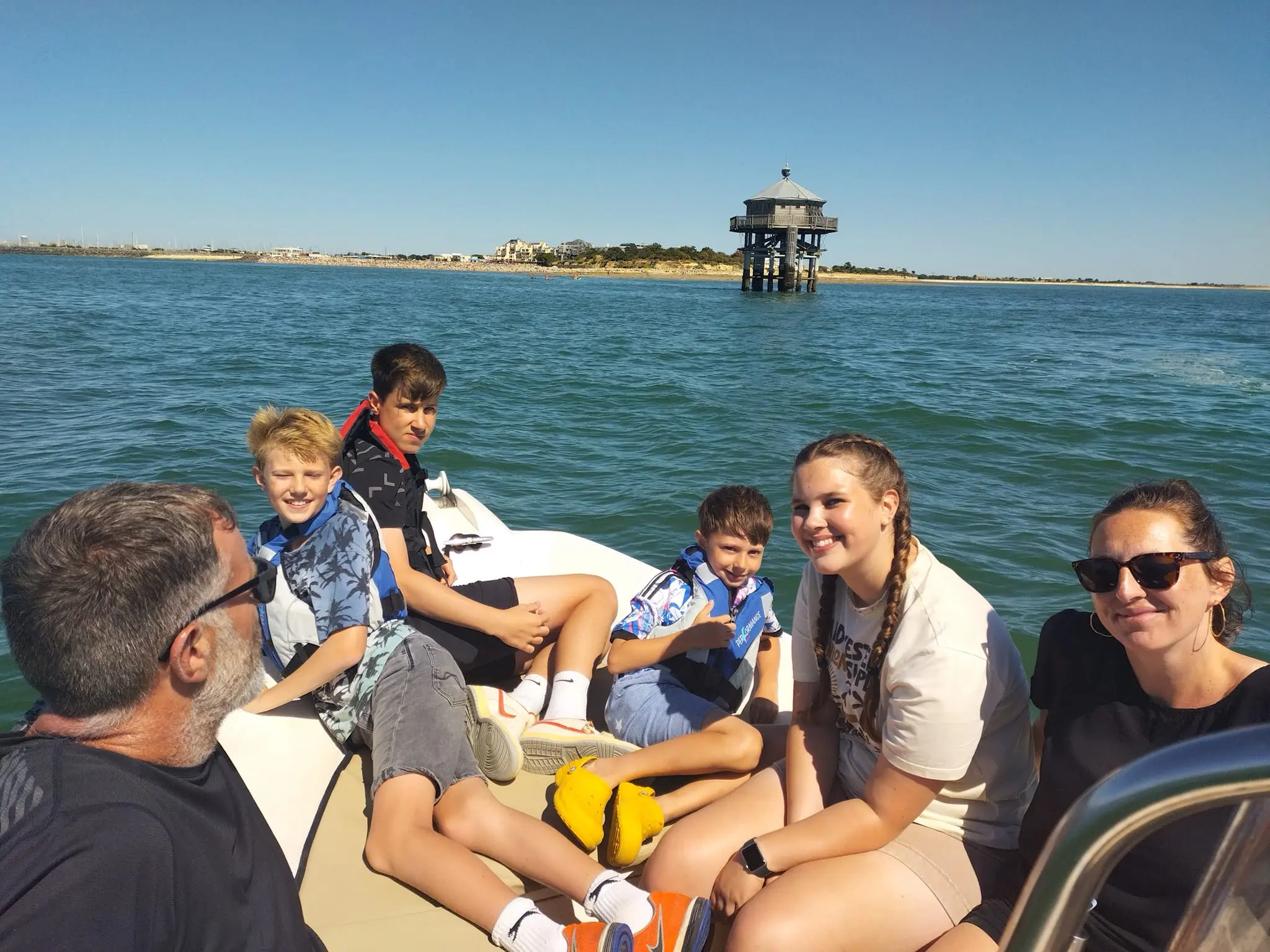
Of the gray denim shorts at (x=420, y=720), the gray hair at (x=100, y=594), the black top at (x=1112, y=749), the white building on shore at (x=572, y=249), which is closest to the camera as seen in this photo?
the gray hair at (x=100, y=594)

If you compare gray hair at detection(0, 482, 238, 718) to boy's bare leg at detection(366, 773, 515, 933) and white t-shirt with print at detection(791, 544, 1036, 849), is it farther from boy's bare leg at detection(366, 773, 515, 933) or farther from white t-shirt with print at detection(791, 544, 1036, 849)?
white t-shirt with print at detection(791, 544, 1036, 849)

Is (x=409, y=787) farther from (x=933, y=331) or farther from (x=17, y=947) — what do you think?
(x=933, y=331)

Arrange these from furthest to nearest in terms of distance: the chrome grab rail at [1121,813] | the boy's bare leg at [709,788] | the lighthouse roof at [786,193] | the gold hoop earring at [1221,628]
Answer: the lighthouse roof at [786,193] → the boy's bare leg at [709,788] → the gold hoop earring at [1221,628] → the chrome grab rail at [1121,813]

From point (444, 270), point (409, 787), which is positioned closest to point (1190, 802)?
point (409, 787)

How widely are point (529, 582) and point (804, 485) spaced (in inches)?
67.4

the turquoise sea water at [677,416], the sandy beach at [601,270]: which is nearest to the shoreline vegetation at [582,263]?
the sandy beach at [601,270]

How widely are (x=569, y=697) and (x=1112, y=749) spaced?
190 centimetres

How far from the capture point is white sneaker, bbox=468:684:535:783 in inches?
112

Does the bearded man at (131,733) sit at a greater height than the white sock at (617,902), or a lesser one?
greater

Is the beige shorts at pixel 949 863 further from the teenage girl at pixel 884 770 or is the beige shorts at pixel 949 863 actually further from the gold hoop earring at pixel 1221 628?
the gold hoop earring at pixel 1221 628

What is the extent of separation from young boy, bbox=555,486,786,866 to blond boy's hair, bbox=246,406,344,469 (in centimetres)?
125

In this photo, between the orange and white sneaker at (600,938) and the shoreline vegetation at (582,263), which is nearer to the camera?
the orange and white sneaker at (600,938)

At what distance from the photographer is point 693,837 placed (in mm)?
2318

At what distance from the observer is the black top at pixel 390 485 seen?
318 centimetres
